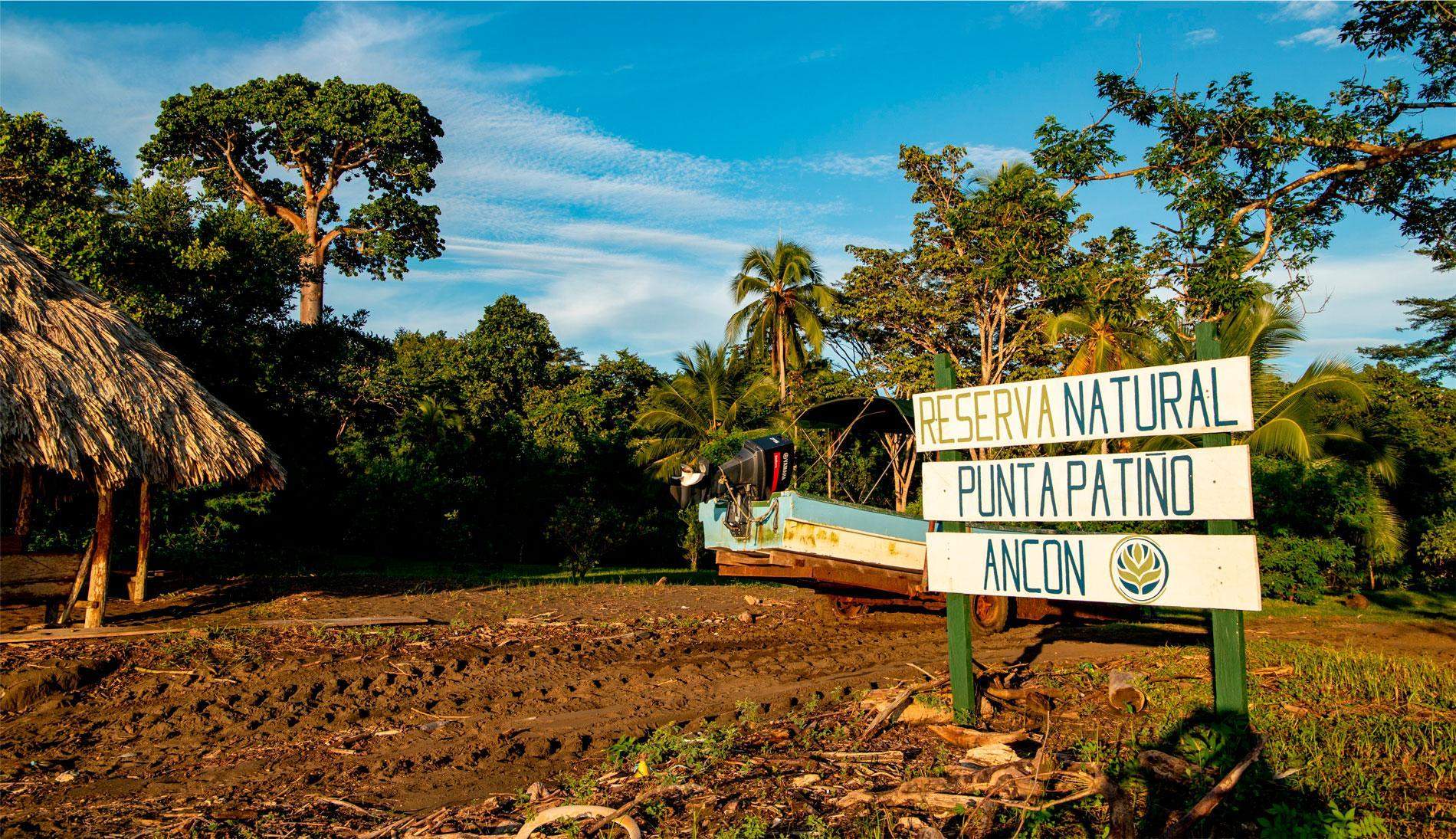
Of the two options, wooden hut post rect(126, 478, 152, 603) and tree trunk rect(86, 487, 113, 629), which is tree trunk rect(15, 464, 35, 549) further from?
tree trunk rect(86, 487, 113, 629)

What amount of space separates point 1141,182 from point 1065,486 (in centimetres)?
648

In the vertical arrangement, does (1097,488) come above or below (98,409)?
below

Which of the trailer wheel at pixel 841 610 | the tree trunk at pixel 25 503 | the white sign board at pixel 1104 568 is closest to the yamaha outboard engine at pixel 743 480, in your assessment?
the trailer wheel at pixel 841 610

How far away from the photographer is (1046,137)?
10461 mm

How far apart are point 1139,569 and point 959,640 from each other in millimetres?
1224

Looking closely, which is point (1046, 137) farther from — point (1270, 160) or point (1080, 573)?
point (1080, 573)

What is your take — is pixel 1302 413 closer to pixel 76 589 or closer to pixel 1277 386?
pixel 1277 386

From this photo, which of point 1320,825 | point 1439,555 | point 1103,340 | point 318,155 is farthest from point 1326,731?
point 318,155

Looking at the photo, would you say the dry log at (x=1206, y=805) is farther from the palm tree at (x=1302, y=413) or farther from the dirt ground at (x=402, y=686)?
the palm tree at (x=1302, y=413)

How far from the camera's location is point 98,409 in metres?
9.84

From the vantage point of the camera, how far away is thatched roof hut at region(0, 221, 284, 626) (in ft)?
30.5

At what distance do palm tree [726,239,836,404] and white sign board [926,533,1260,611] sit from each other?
23672mm

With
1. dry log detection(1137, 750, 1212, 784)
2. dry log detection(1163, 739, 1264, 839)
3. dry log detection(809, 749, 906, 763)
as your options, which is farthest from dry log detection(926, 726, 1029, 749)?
dry log detection(1163, 739, 1264, 839)

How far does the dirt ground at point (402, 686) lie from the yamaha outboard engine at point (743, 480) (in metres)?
1.55
